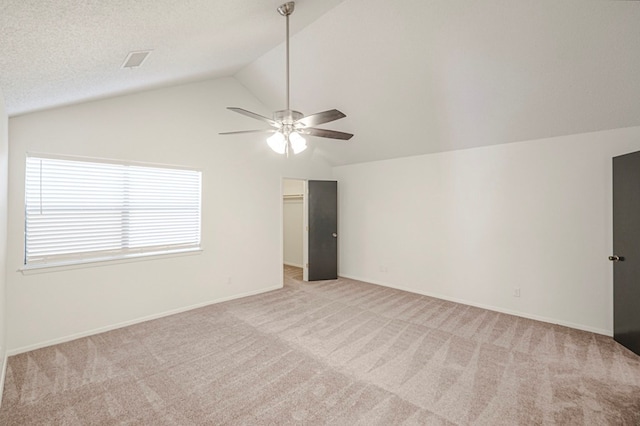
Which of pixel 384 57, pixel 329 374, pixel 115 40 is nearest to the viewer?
pixel 115 40

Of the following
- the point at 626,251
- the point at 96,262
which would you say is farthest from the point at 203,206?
the point at 626,251

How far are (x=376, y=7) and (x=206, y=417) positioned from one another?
3831mm

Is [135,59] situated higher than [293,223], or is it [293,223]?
[135,59]

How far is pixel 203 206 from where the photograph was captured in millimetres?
4312

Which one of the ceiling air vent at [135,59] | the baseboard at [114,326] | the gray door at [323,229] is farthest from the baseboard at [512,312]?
the ceiling air vent at [135,59]

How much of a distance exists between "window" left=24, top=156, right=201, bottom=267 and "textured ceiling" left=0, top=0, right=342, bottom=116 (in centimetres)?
78

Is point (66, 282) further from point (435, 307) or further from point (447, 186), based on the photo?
point (447, 186)

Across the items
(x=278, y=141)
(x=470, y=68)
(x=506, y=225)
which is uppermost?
(x=470, y=68)

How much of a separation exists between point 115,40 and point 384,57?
2.63 meters

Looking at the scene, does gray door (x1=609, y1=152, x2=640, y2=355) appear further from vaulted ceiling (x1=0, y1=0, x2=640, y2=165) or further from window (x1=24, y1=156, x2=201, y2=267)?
window (x1=24, y1=156, x2=201, y2=267)

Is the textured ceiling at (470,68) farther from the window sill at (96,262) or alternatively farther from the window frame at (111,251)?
the window sill at (96,262)

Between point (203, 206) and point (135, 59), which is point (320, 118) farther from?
point (203, 206)

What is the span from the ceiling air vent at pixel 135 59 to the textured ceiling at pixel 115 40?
0.06 meters

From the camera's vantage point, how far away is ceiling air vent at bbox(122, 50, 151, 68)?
2178 mm
